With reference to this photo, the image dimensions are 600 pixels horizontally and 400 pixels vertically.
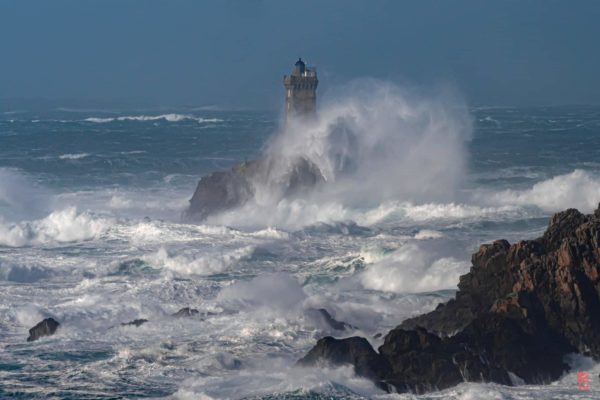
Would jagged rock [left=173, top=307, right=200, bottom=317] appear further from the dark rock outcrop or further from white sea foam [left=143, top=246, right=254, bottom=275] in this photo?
the dark rock outcrop

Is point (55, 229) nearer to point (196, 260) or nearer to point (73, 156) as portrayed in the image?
point (196, 260)

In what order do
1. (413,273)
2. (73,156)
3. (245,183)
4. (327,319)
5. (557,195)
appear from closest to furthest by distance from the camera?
(327,319) < (413,273) < (557,195) < (245,183) < (73,156)

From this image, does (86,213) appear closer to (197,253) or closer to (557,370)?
(197,253)

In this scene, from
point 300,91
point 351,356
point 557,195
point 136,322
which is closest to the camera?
point 351,356

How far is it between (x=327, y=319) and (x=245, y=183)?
23.8m

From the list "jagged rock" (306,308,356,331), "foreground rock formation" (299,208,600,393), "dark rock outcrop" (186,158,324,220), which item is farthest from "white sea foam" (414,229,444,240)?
"dark rock outcrop" (186,158,324,220)

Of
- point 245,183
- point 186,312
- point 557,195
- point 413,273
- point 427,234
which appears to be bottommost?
point 186,312

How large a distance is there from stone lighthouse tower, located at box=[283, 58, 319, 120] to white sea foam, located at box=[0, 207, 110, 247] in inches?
514

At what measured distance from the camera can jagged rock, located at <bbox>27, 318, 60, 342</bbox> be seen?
25453 millimetres

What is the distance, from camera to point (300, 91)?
5241 cm

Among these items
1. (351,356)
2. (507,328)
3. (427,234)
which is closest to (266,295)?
(351,356)

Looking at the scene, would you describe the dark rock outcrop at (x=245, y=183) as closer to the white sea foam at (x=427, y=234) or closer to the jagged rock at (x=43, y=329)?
the white sea foam at (x=427, y=234)

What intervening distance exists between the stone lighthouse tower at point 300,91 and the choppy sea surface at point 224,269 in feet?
16.9

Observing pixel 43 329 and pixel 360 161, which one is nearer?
pixel 43 329
